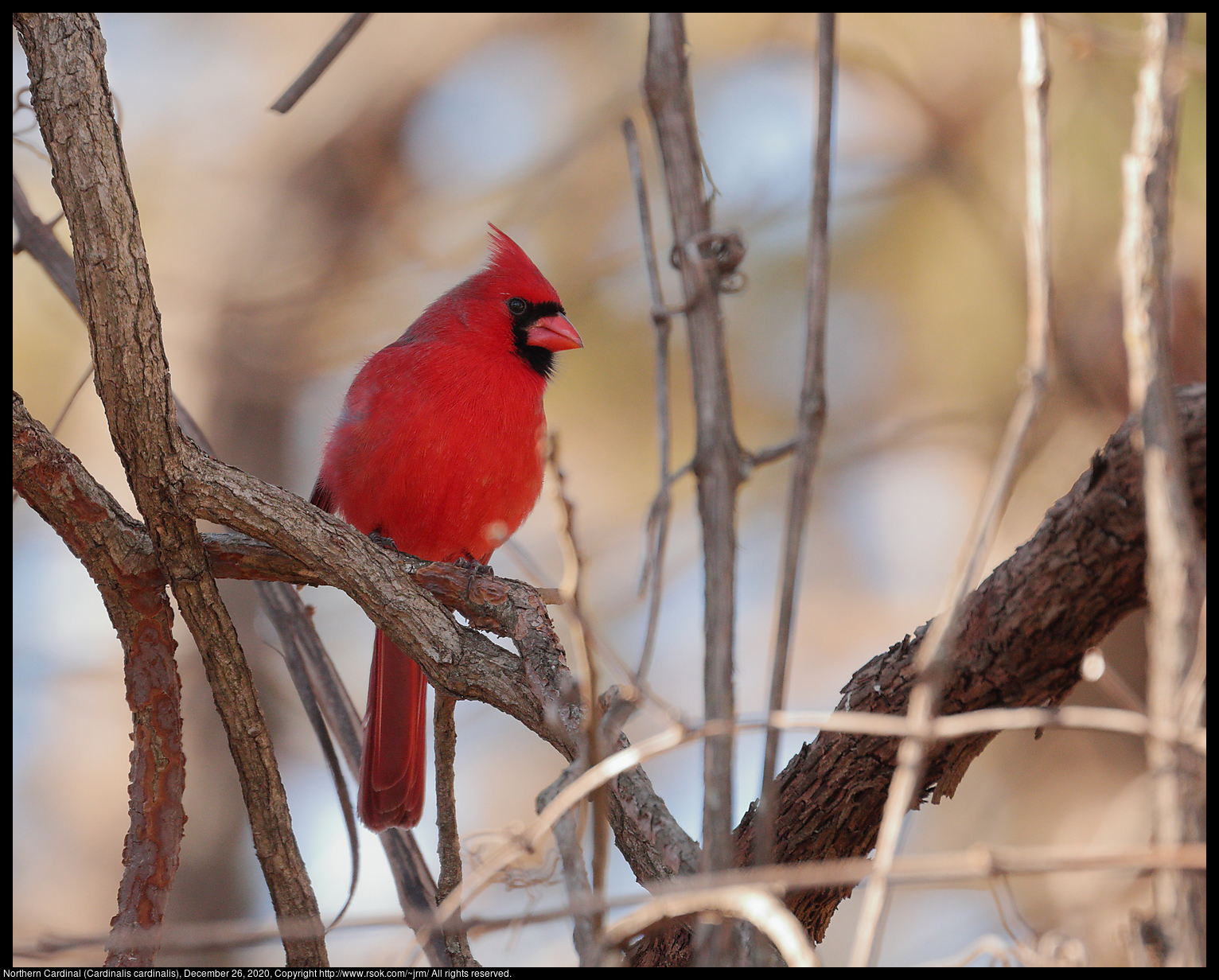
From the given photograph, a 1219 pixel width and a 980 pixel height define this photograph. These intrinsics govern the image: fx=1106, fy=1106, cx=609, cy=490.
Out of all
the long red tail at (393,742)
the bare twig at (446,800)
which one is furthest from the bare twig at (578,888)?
the long red tail at (393,742)

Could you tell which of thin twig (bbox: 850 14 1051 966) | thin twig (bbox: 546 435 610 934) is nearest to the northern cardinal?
thin twig (bbox: 546 435 610 934)

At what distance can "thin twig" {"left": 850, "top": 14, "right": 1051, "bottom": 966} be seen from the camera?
33.9 inches

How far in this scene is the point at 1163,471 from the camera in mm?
Answer: 920

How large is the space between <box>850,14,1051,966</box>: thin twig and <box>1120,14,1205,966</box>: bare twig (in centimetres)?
7

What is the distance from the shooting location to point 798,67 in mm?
5820

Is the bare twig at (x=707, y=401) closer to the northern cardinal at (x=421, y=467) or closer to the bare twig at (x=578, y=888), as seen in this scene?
the bare twig at (x=578, y=888)

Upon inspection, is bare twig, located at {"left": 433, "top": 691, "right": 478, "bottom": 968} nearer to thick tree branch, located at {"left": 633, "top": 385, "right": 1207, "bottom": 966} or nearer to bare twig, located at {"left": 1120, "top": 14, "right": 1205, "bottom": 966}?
thick tree branch, located at {"left": 633, "top": 385, "right": 1207, "bottom": 966}

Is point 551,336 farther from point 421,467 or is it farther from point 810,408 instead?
point 810,408

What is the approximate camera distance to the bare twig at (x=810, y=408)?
933 millimetres

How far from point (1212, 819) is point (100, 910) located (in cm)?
543

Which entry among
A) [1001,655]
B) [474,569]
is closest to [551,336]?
[474,569]

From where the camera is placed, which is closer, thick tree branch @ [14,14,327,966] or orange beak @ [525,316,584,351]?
thick tree branch @ [14,14,327,966]

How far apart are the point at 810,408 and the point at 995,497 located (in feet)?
A: 0.67

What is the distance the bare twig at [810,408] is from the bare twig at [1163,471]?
0.26 meters
